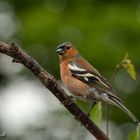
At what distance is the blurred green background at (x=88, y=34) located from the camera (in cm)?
1212

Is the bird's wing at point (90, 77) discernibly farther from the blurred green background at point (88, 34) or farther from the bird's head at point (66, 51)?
the blurred green background at point (88, 34)

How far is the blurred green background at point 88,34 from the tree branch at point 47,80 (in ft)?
18.3

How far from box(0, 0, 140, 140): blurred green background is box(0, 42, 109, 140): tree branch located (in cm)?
558

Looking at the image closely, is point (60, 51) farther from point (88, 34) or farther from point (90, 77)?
point (88, 34)

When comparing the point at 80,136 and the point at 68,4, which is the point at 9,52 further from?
the point at 68,4

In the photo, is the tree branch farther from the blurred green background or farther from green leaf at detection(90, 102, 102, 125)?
the blurred green background

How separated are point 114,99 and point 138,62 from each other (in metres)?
5.01

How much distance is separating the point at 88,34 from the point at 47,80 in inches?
244

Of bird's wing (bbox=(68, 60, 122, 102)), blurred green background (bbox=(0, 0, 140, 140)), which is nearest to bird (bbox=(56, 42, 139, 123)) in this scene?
bird's wing (bbox=(68, 60, 122, 102))

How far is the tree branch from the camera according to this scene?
6.05 metres

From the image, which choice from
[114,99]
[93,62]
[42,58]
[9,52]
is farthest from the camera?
[42,58]

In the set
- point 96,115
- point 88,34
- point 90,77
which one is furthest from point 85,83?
point 88,34

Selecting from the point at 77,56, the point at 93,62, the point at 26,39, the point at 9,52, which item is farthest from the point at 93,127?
the point at 26,39

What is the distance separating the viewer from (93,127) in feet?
20.5
